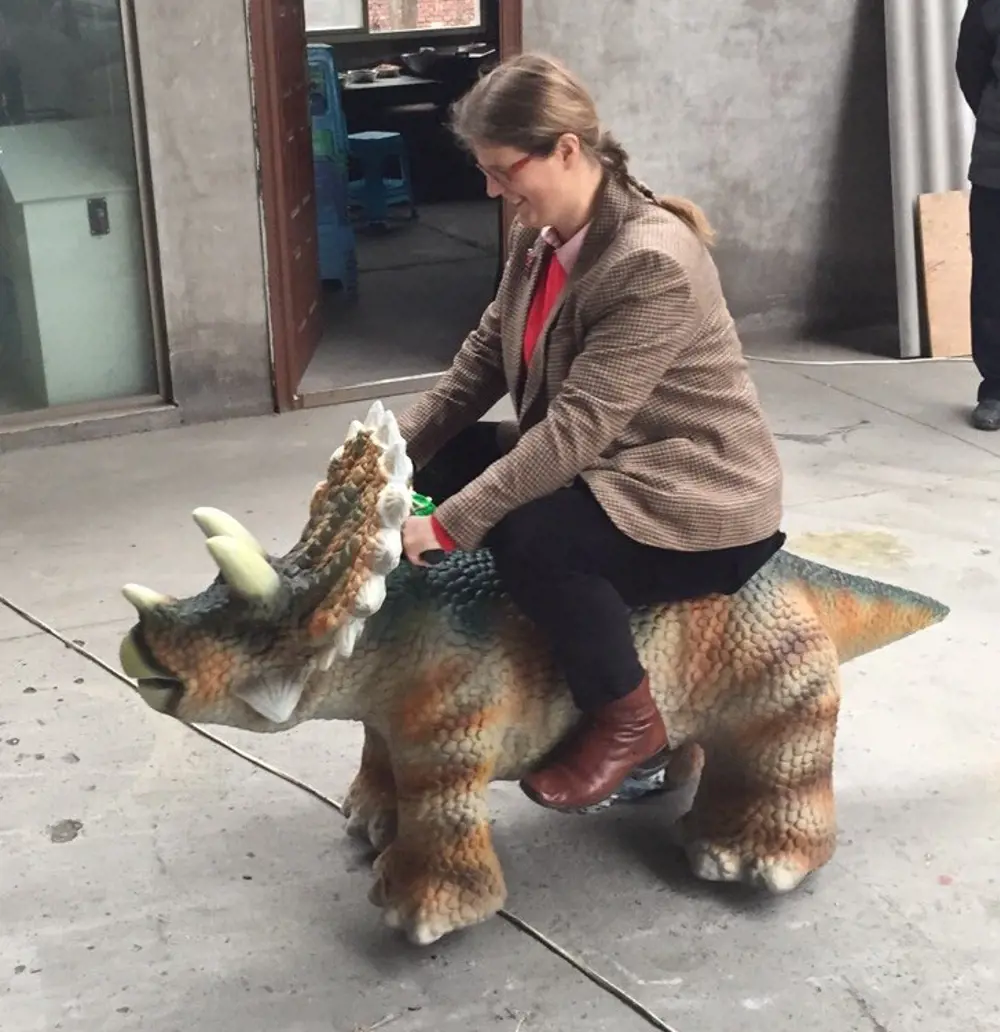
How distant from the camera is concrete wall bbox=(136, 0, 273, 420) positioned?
16.6 feet

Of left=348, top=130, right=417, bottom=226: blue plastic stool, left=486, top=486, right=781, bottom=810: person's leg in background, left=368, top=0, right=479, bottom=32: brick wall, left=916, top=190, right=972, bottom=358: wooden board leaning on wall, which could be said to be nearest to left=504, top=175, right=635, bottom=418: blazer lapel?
left=486, top=486, right=781, bottom=810: person's leg in background

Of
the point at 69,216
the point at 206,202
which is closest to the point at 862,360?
the point at 206,202

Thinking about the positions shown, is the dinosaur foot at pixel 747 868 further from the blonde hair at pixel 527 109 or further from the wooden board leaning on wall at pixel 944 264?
the wooden board leaning on wall at pixel 944 264

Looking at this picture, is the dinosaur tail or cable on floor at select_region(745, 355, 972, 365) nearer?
the dinosaur tail

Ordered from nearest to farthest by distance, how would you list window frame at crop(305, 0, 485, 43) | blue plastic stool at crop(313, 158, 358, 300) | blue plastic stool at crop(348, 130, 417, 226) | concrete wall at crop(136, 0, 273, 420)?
concrete wall at crop(136, 0, 273, 420) < blue plastic stool at crop(313, 158, 358, 300) < blue plastic stool at crop(348, 130, 417, 226) < window frame at crop(305, 0, 485, 43)

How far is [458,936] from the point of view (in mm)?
2582

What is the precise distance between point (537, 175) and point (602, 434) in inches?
17.1

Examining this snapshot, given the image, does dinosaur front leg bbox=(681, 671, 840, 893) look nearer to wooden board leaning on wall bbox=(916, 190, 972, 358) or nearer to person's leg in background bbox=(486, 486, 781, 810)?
person's leg in background bbox=(486, 486, 781, 810)

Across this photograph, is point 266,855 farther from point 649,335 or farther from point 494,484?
point 649,335

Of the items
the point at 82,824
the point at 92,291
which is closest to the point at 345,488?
the point at 82,824

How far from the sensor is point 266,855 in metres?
2.84

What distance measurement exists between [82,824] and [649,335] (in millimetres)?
1582

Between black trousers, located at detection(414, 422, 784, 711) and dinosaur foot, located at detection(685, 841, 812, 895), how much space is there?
1.57ft

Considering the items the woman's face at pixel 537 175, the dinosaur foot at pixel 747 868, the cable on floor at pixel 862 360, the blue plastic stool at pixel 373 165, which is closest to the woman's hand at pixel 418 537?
the woman's face at pixel 537 175
